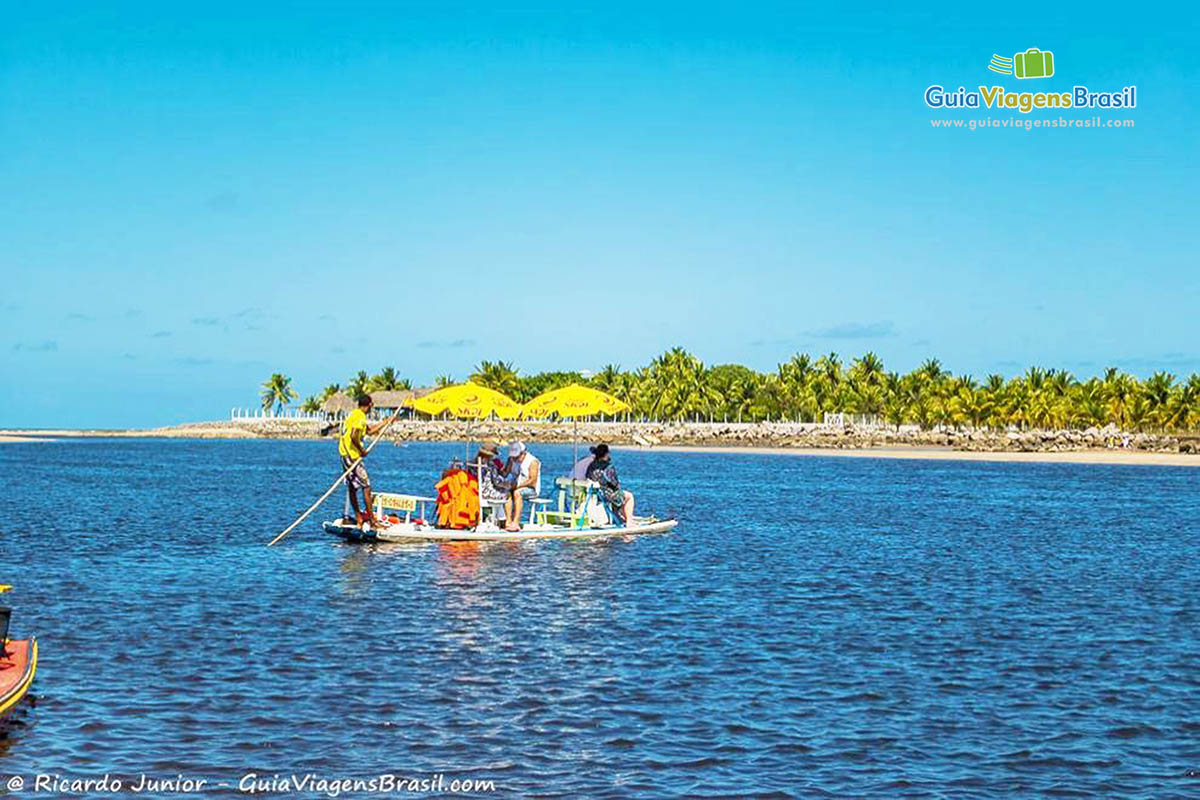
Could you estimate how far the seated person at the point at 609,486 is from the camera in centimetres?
2903

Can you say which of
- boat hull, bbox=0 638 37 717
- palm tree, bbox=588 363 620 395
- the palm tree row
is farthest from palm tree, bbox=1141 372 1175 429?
boat hull, bbox=0 638 37 717

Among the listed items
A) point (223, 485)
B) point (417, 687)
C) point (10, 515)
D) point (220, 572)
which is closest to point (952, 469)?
point (223, 485)

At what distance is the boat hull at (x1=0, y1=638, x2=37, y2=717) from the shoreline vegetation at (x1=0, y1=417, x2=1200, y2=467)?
89240mm

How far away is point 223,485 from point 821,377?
373 ft

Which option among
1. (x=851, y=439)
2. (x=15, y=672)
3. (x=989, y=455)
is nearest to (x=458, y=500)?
(x=15, y=672)

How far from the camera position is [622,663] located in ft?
51.2

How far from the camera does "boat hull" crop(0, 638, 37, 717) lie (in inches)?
458

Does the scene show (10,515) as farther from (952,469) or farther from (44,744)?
(952,469)

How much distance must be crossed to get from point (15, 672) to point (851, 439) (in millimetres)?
135203

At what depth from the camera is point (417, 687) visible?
45.9 feet

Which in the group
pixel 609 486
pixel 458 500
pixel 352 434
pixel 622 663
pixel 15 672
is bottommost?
pixel 622 663

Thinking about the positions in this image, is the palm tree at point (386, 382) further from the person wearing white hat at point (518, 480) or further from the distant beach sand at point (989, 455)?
the person wearing white hat at point (518, 480)

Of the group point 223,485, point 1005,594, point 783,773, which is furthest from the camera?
point 223,485

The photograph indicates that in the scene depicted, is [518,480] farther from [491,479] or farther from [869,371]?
[869,371]
